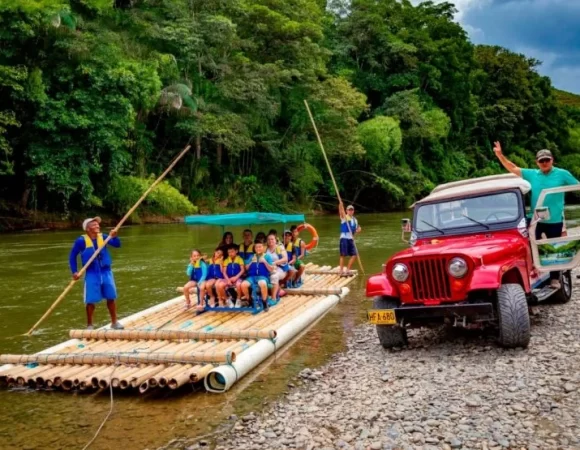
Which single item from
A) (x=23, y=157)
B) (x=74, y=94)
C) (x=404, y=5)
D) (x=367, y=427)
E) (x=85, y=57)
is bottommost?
(x=367, y=427)

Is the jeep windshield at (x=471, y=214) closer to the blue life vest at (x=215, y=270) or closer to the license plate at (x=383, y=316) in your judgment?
the license plate at (x=383, y=316)

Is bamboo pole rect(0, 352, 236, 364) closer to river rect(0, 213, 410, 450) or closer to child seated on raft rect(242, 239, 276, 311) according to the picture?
river rect(0, 213, 410, 450)

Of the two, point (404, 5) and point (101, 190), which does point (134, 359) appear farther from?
point (404, 5)

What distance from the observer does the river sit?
584cm

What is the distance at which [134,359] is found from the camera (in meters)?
7.34

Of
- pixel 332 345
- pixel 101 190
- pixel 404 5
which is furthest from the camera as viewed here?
pixel 404 5

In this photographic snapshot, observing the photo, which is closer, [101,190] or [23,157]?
[23,157]

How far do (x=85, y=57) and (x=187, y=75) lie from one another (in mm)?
9539

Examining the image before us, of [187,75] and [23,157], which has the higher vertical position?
[187,75]

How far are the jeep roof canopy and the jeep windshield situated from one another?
0.26 feet

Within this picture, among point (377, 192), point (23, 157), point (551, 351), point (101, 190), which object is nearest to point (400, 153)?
point (377, 192)

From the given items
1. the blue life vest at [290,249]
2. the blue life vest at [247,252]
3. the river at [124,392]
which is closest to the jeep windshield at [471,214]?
the river at [124,392]

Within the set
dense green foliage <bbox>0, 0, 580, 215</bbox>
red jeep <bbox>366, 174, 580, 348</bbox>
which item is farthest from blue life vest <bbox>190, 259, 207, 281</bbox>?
dense green foliage <bbox>0, 0, 580, 215</bbox>

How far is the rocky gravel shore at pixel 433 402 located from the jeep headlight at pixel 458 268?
1071 mm
